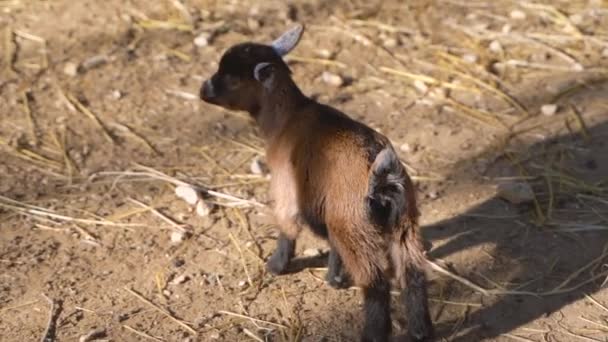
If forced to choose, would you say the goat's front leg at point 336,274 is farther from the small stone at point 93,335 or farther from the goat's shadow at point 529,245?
the small stone at point 93,335

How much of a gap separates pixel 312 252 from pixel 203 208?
0.68 meters

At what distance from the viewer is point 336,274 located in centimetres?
510

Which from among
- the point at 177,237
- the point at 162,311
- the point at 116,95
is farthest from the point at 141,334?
the point at 116,95

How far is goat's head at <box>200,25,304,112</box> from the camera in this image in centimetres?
504

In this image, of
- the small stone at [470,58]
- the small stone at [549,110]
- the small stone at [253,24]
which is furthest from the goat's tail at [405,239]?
the small stone at [253,24]

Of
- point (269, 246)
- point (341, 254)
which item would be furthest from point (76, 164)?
point (341, 254)

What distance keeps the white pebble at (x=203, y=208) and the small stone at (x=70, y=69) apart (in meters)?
1.74

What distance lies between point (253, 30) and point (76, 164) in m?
1.95

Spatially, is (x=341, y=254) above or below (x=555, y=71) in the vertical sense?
above

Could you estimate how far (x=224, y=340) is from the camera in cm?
478

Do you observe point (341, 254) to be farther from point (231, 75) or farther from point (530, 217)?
point (530, 217)

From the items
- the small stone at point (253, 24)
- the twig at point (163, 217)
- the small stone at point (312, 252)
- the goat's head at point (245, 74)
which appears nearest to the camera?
the goat's head at point (245, 74)

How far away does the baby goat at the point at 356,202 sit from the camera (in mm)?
4406

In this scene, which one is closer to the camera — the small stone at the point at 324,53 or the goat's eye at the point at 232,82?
the goat's eye at the point at 232,82
